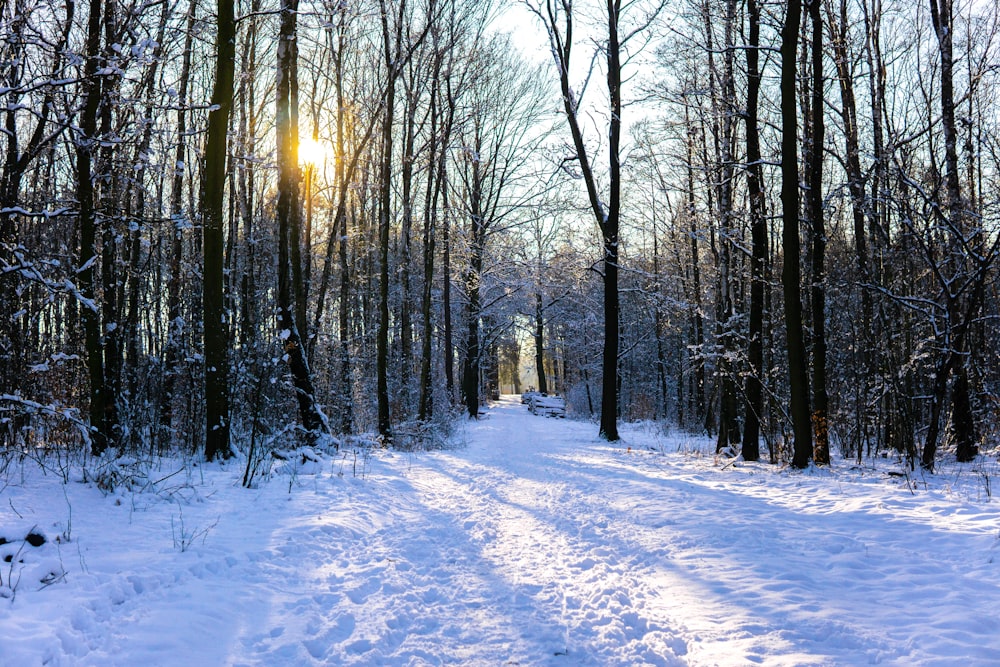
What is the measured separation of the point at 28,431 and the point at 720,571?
312 inches

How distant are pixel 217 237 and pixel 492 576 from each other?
6.46 metres

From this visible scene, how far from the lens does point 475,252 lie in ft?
85.9

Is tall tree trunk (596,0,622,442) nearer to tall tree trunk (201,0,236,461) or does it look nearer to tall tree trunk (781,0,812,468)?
tall tree trunk (781,0,812,468)

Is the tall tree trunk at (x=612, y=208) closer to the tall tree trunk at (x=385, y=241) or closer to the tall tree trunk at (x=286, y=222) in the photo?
the tall tree trunk at (x=385, y=241)

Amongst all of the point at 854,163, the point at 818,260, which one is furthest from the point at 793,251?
the point at 854,163

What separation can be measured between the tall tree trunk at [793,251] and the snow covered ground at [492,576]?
6.51 ft

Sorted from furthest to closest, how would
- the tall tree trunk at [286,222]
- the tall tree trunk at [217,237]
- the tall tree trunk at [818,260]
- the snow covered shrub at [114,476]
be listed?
the tall tree trunk at [286,222] → the tall tree trunk at [818,260] → the tall tree trunk at [217,237] → the snow covered shrub at [114,476]

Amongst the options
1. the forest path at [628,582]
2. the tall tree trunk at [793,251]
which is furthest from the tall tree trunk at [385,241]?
the tall tree trunk at [793,251]

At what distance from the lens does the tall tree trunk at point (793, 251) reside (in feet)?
30.8

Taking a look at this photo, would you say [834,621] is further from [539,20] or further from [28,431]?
[539,20]

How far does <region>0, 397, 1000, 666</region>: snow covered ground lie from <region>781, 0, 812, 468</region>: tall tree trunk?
1984mm

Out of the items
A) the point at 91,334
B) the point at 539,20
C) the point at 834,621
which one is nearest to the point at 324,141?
the point at 539,20

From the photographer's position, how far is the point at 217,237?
834 cm

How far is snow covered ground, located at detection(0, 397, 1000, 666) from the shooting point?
3.32 metres
